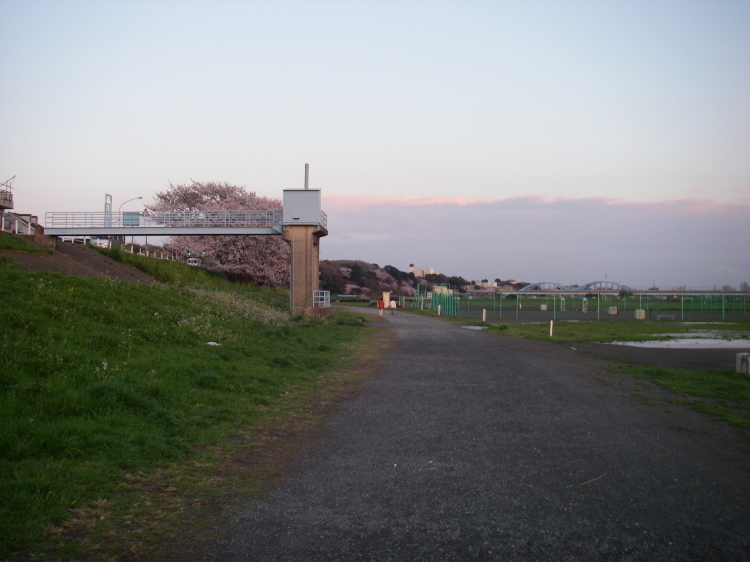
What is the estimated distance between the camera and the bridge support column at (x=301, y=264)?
3422 centimetres

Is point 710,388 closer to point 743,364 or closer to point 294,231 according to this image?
point 743,364

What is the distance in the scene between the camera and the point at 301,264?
34.5m

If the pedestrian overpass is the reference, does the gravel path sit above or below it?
below

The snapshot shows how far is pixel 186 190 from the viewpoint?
58.4 meters

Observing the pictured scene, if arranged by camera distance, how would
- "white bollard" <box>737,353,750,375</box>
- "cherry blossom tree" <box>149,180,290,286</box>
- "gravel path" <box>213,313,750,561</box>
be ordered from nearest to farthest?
1. "gravel path" <box>213,313,750,561</box>
2. "white bollard" <box>737,353,750,375</box>
3. "cherry blossom tree" <box>149,180,290,286</box>

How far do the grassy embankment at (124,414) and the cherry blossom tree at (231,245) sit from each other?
3510cm

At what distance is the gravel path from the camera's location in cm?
429

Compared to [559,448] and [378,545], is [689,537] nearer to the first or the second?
[378,545]

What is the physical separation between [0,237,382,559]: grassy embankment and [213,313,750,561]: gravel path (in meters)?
0.67

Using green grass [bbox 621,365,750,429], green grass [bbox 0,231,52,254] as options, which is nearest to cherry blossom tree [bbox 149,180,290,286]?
green grass [bbox 0,231,52,254]

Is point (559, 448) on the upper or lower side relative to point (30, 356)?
lower

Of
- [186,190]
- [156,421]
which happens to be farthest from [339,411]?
[186,190]

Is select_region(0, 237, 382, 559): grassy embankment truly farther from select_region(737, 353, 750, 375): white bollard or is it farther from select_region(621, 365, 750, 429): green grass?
select_region(737, 353, 750, 375): white bollard

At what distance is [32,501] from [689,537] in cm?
480
